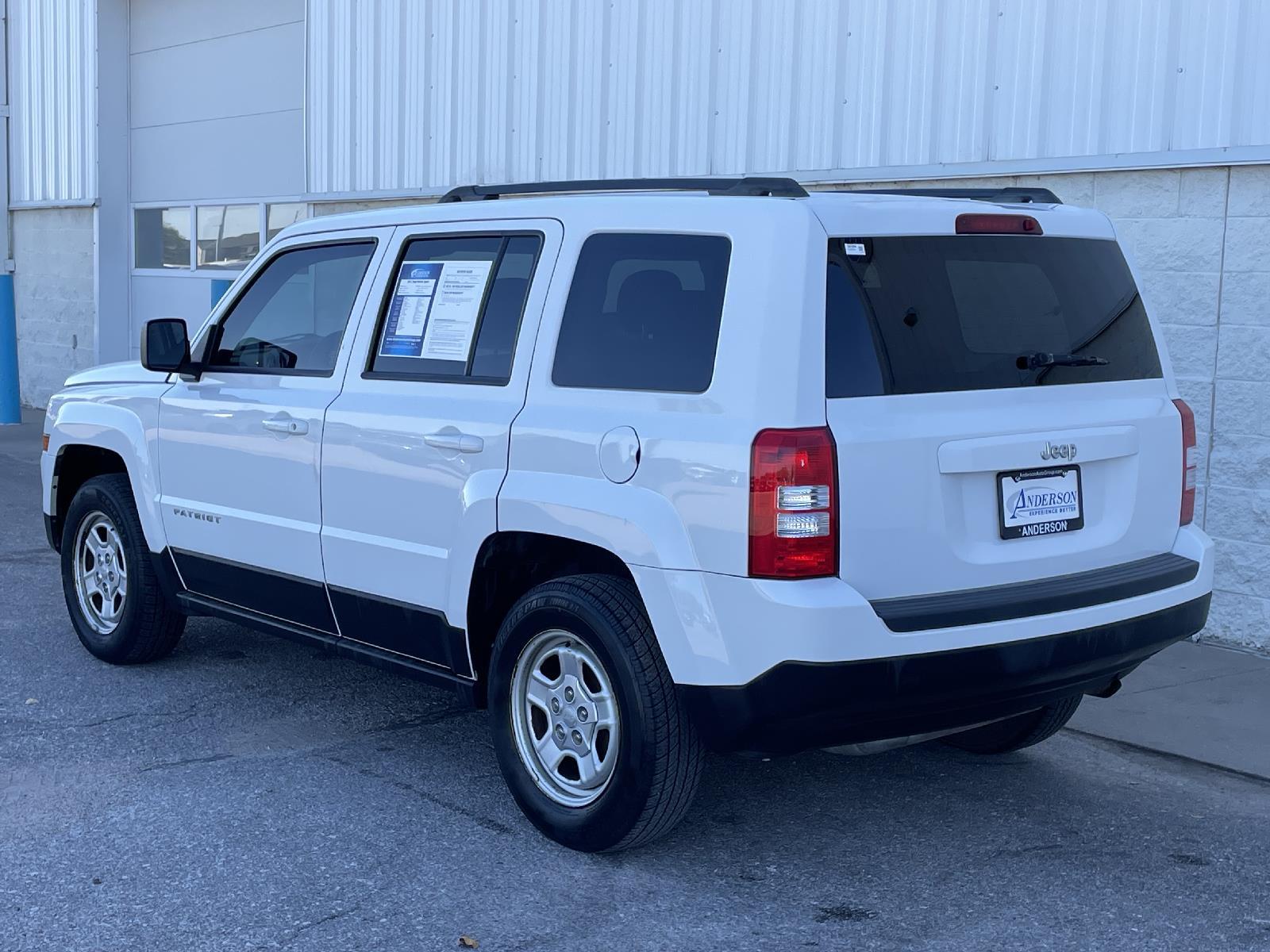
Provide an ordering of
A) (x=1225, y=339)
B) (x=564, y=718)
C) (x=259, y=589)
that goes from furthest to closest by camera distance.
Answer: (x=1225, y=339), (x=259, y=589), (x=564, y=718)

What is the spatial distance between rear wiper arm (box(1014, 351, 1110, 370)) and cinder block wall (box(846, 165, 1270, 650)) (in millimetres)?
2874

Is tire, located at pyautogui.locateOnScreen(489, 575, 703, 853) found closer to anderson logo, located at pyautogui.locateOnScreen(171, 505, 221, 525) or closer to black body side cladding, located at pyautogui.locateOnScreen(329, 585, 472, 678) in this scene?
black body side cladding, located at pyautogui.locateOnScreen(329, 585, 472, 678)

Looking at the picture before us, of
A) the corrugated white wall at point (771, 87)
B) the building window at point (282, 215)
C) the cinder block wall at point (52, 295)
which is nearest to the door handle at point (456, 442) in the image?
the corrugated white wall at point (771, 87)

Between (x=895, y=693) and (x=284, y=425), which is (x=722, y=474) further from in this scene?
(x=284, y=425)

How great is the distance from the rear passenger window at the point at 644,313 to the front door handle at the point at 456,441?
33 centimetres

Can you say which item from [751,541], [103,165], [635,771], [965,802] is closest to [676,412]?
[751,541]

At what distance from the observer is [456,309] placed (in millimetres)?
4895

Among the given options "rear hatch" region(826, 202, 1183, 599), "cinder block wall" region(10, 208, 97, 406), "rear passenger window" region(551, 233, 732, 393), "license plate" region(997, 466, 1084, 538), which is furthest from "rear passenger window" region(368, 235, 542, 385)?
"cinder block wall" region(10, 208, 97, 406)

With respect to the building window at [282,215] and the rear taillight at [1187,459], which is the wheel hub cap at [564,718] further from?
the building window at [282,215]

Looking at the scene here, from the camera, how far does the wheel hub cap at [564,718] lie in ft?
14.3

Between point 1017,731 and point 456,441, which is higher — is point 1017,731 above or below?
below

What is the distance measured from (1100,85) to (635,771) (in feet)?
15.9

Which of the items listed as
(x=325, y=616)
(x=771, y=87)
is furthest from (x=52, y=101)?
(x=325, y=616)

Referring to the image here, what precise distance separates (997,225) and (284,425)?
2.52m
